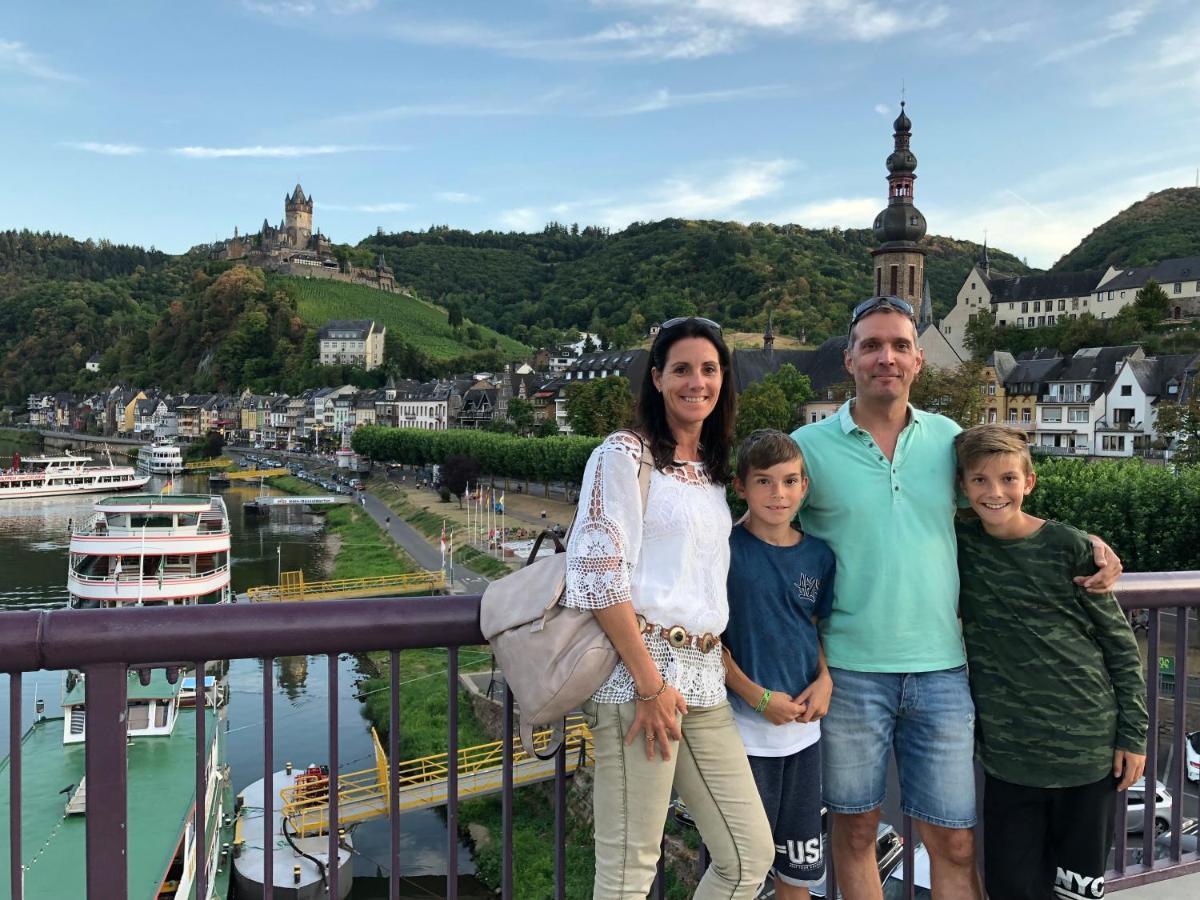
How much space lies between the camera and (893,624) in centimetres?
276

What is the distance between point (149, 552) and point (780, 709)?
2138 centimetres

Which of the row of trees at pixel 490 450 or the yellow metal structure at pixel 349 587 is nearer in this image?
the yellow metal structure at pixel 349 587

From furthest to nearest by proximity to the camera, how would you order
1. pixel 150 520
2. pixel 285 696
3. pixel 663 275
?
pixel 663 275 < pixel 150 520 < pixel 285 696

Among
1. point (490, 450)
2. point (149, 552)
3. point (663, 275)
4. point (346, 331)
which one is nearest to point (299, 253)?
point (346, 331)

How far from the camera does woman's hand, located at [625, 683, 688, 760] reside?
242 cm

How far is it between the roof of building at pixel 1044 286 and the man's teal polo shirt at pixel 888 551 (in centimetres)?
8034

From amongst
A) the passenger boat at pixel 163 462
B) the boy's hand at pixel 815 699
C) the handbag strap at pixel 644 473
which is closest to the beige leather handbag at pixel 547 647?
the handbag strap at pixel 644 473

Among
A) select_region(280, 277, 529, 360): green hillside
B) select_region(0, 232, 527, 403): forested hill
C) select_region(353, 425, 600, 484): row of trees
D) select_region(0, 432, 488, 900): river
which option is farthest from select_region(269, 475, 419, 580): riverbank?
select_region(280, 277, 529, 360): green hillside

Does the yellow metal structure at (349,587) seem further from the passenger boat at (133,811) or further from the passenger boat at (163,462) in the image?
the passenger boat at (163,462)

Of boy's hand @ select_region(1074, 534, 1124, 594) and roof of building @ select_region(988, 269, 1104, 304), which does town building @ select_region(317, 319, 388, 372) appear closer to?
roof of building @ select_region(988, 269, 1104, 304)

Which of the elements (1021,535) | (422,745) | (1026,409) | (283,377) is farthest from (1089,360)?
(283,377)

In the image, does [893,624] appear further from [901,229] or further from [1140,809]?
[901,229]

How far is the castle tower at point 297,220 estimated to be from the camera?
15375cm

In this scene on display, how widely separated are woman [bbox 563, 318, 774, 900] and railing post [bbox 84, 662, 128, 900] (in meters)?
1.23
